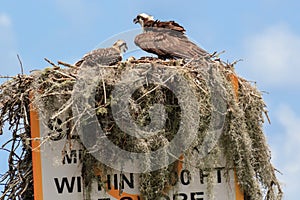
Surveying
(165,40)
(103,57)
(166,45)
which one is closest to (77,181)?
(103,57)

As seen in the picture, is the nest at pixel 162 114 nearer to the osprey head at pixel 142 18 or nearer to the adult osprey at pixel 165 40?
the adult osprey at pixel 165 40

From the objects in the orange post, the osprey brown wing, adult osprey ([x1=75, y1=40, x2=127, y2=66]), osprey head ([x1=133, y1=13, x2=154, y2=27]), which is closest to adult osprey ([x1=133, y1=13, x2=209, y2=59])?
the osprey brown wing

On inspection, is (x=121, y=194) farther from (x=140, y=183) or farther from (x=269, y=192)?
(x=269, y=192)

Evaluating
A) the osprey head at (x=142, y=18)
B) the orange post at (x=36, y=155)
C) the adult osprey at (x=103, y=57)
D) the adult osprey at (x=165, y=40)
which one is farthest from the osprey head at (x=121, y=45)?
the orange post at (x=36, y=155)

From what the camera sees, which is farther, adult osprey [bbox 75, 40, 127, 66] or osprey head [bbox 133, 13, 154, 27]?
osprey head [bbox 133, 13, 154, 27]

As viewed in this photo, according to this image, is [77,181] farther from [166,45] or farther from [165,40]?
[165,40]

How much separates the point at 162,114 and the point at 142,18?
9.35ft

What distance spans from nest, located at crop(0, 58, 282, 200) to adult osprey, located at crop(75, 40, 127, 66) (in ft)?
1.41

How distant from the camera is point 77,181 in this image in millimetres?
7035

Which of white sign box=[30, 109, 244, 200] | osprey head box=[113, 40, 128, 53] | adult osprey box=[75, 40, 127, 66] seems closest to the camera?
white sign box=[30, 109, 244, 200]

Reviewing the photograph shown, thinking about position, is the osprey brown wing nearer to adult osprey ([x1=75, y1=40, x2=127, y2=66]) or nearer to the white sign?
adult osprey ([x1=75, y1=40, x2=127, y2=66])

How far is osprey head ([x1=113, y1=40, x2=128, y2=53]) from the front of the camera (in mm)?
8465

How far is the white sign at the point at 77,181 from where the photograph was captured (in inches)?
276

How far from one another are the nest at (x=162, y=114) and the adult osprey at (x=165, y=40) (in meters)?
0.83
